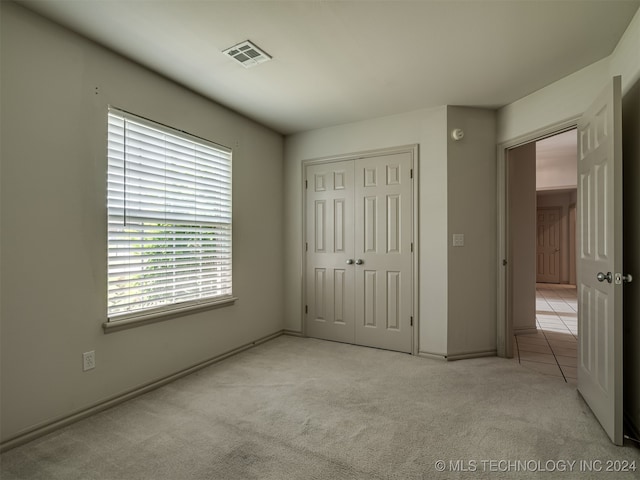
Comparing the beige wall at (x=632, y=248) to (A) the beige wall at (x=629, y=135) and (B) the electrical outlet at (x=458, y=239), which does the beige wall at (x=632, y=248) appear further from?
(B) the electrical outlet at (x=458, y=239)

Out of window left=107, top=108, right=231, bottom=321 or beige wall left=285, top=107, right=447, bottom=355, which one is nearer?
window left=107, top=108, right=231, bottom=321

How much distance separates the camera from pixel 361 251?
381 cm

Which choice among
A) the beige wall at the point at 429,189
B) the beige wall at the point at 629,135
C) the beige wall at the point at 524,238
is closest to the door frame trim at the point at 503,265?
the beige wall at the point at 429,189

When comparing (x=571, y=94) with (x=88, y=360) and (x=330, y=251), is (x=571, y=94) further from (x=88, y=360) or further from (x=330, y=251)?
(x=88, y=360)

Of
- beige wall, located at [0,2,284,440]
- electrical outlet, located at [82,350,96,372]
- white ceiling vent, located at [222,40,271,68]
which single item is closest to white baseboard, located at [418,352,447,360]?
beige wall, located at [0,2,284,440]

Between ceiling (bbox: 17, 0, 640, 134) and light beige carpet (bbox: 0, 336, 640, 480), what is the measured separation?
8.18ft

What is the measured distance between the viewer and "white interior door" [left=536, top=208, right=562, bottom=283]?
28.9 feet

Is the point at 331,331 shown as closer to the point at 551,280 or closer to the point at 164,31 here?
the point at 164,31

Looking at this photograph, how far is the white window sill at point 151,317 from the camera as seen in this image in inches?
93.3

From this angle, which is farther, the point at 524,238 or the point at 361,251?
the point at 524,238

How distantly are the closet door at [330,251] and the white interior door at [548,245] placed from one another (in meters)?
7.47

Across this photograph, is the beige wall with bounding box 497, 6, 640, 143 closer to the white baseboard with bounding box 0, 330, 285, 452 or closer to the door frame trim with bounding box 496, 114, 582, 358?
the door frame trim with bounding box 496, 114, 582, 358

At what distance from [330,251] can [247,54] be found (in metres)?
2.27

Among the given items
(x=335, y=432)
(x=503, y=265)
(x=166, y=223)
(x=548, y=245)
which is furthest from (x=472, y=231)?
(x=548, y=245)
